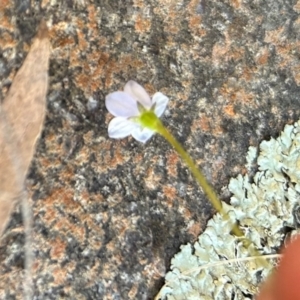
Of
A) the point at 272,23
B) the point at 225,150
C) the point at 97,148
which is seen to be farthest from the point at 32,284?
the point at 272,23

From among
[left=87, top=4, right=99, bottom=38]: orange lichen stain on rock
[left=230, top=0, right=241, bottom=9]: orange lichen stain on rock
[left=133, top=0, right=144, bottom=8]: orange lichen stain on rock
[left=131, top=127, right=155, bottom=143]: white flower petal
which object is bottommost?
[left=131, top=127, right=155, bottom=143]: white flower petal

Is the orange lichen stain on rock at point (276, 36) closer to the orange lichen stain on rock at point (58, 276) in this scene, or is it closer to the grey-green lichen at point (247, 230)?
the grey-green lichen at point (247, 230)

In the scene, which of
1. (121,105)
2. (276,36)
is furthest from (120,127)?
(276,36)

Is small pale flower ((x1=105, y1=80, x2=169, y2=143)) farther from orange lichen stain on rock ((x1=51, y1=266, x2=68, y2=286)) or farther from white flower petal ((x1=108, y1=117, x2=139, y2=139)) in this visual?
orange lichen stain on rock ((x1=51, y1=266, x2=68, y2=286))

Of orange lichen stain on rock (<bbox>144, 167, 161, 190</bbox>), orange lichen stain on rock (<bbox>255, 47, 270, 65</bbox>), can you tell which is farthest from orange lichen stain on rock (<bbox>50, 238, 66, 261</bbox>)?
orange lichen stain on rock (<bbox>255, 47, 270, 65</bbox>)

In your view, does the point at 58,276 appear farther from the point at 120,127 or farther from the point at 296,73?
the point at 296,73

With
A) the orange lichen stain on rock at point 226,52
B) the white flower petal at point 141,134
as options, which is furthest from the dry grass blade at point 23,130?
the orange lichen stain on rock at point 226,52

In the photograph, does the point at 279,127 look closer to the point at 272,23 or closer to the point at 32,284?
the point at 272,23

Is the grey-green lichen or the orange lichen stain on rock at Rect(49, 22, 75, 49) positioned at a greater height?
the orange lichen stain on rock at Rect(49, 22, 75, 49)
